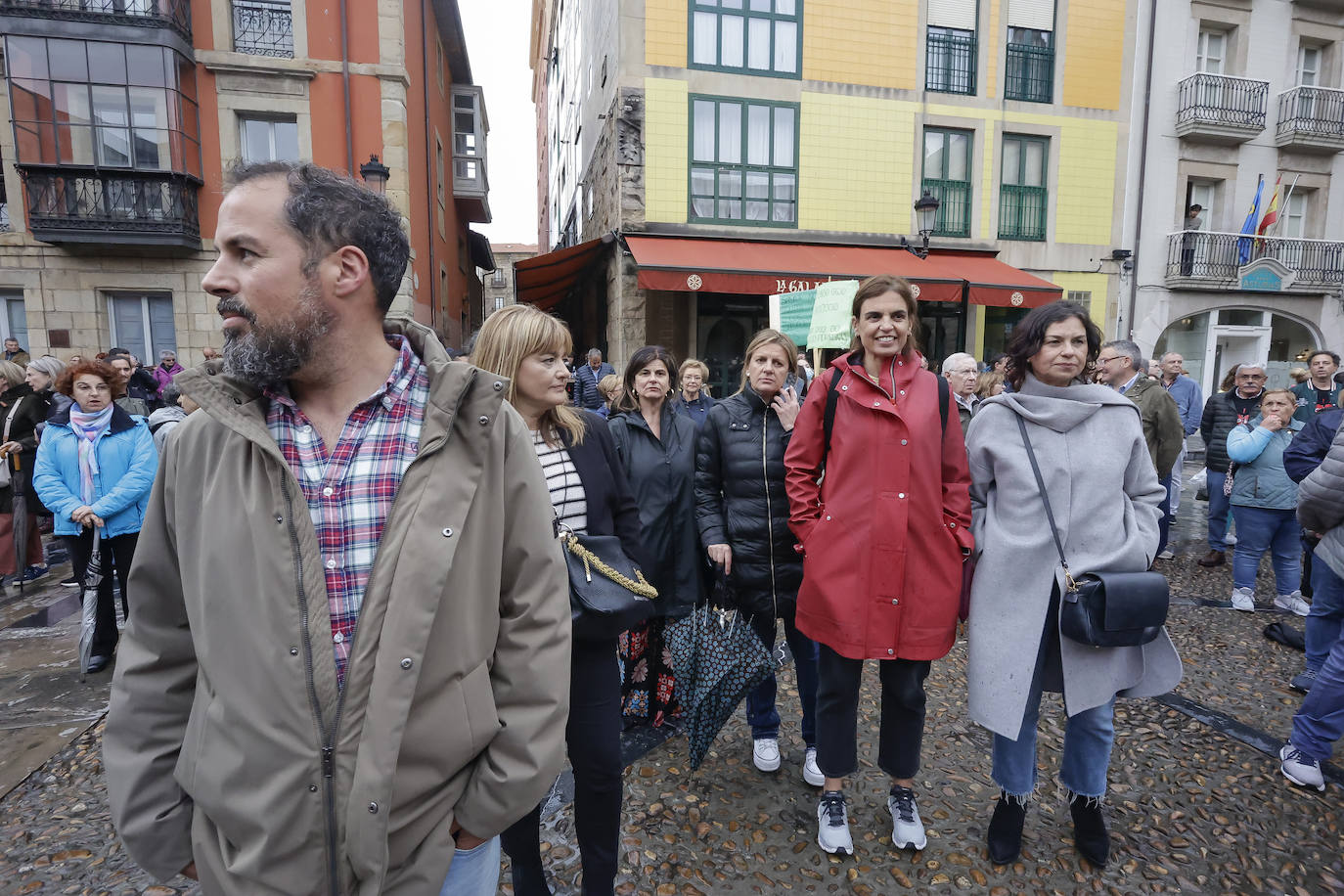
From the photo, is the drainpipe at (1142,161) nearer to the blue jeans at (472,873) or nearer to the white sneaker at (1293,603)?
the white sneaker at (1293,603)

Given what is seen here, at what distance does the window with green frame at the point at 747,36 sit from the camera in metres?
13.3

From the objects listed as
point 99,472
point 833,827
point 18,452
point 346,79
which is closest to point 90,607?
point 99,472

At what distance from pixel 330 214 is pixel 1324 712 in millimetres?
4386

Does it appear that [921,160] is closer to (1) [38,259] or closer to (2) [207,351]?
(2) [207,351]

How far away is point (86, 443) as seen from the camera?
4426 millimetres

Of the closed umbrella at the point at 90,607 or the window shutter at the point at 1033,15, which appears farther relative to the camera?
the window shutter at the point at 1033,15

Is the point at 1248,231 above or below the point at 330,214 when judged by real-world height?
above

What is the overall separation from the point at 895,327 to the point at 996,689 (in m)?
1.46

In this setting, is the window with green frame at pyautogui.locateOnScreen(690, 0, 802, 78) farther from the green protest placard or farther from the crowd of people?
the crowd of people

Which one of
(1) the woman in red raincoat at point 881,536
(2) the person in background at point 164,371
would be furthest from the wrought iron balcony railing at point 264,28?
(1) the woman in red raincoat at point 881,536

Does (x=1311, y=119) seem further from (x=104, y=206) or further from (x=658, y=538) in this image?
(x=104, y=206)

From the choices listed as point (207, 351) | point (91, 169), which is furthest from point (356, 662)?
point (91, 169)

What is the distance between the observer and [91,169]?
12.3 meters

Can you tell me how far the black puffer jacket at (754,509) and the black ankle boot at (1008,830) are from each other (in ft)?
3.70
